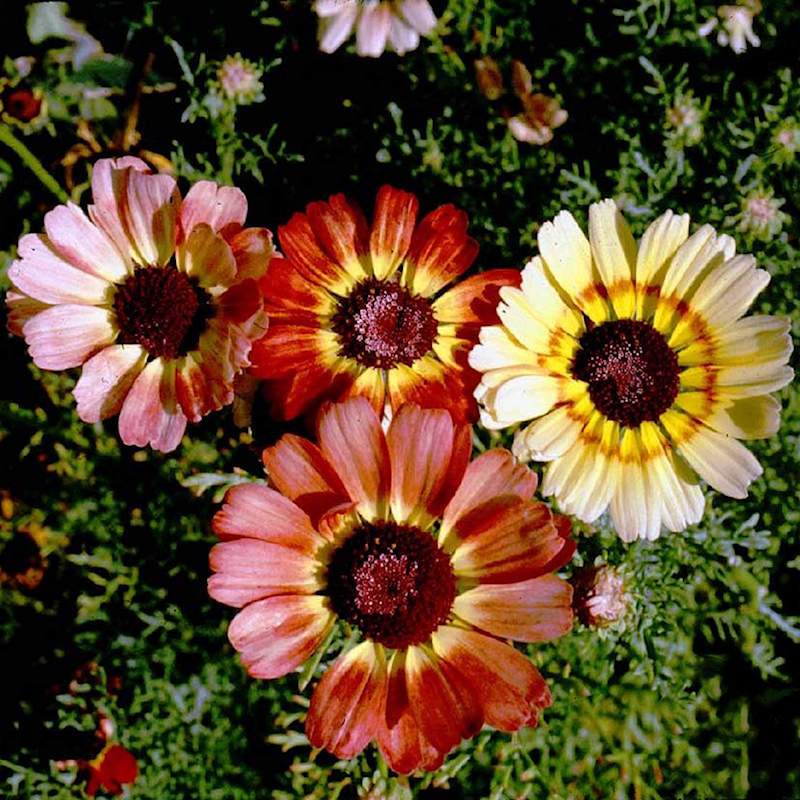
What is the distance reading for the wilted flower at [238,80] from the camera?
1.89 meters

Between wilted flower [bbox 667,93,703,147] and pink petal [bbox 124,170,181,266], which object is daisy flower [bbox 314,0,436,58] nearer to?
pink petal [bbox 124,170,181,266]

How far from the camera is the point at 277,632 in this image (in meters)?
1.38

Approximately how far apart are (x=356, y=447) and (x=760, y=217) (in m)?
1.01

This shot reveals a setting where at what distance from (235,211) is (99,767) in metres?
1.30

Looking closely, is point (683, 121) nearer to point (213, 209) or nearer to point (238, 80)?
point (238, 80)

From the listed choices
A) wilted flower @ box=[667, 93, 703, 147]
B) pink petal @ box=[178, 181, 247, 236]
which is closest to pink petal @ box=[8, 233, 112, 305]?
pink petal @ box=[178, 181, 247, 236]

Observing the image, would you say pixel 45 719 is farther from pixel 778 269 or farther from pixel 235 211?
pixel 778 269

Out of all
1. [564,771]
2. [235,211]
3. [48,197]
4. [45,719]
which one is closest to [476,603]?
[235,211]

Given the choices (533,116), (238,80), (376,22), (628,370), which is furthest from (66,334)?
(533,116)

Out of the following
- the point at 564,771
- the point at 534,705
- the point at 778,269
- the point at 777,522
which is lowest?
the point at 534,705

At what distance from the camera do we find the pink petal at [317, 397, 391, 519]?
1.34 metres

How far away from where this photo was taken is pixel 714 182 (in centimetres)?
200

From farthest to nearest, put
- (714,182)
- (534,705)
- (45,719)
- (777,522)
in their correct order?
(45,719), (777,522), (714,182), (534,705)

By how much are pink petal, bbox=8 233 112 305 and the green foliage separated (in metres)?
0.57
